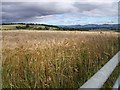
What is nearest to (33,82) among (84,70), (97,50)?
(84,70)

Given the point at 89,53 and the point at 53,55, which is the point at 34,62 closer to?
the point at 53,55

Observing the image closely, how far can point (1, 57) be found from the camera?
7.13m

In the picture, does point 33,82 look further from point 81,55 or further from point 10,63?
point 81,55

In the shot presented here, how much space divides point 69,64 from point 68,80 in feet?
3.22

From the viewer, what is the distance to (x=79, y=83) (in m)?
6.70

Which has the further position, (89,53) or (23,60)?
(89,53)

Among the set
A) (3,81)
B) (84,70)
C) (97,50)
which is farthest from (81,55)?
(3,81)

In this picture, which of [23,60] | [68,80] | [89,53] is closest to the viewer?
[68,80]

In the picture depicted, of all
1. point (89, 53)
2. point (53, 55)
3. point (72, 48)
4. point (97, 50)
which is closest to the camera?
point (53, 55)

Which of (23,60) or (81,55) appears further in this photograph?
(81,55)

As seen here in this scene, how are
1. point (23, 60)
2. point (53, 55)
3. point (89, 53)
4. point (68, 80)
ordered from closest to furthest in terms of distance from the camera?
point (68, 80) → point (23, 60) → point (53, 55) → point (89, 53)

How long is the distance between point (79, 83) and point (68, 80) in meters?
0.27

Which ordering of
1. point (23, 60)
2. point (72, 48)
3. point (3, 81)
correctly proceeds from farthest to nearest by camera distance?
point (72, 48) < point (23, 60) < point (3, 81)

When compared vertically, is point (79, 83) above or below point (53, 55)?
below
